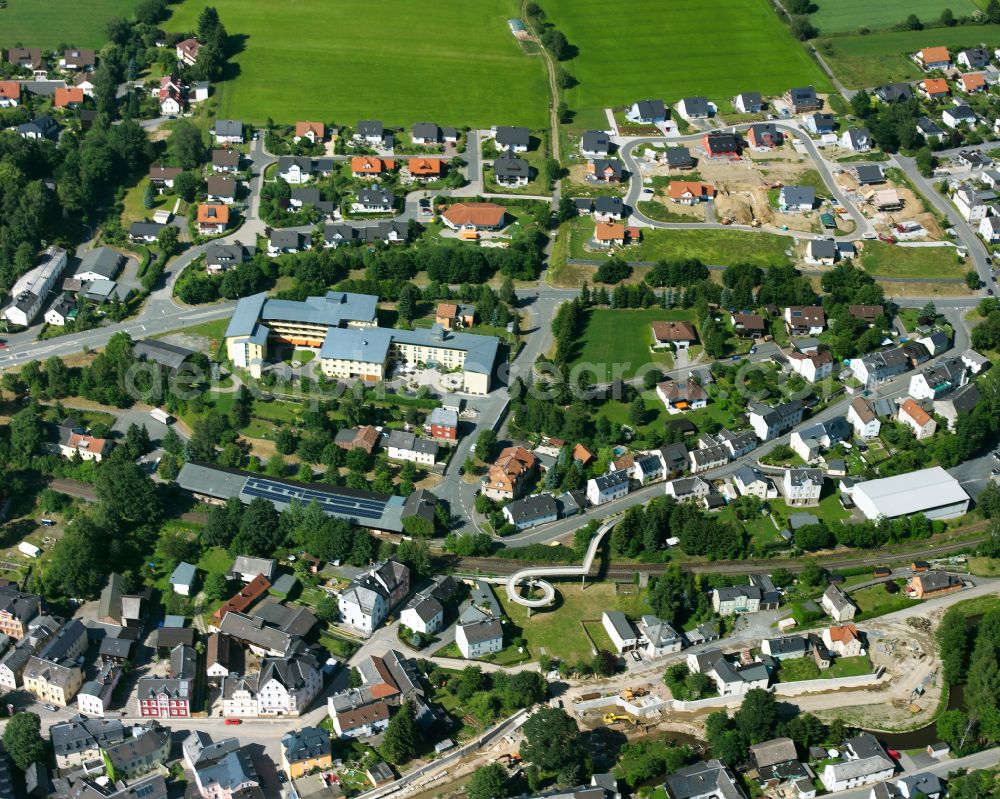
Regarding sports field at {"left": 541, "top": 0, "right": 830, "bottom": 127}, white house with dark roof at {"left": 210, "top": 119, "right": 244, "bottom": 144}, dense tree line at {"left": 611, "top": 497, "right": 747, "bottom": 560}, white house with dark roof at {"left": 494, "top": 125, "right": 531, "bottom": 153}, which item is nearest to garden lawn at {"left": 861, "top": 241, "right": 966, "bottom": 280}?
sports field at {"left": 541, "top": 0, "right": 830, "bottom": 127}

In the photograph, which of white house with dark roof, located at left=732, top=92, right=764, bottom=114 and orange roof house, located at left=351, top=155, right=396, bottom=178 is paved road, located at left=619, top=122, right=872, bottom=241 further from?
orange roof house, located at left=351, top=155, right=396, bottom=178

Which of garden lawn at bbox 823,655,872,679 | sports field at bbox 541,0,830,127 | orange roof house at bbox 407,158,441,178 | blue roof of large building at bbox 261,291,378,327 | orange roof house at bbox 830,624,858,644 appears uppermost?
sports field at bbox 541,0,830,127

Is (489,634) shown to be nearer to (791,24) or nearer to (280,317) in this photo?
(280,317)

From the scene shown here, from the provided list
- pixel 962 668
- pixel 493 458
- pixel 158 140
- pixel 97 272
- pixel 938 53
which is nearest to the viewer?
pixel 962 668

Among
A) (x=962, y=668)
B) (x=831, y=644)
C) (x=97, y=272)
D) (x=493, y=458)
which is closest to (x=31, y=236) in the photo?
(x=97, y=272)

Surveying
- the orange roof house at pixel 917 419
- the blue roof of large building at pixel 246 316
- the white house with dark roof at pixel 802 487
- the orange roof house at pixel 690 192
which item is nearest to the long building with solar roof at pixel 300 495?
the blue roof of large building at pixel 246 316
